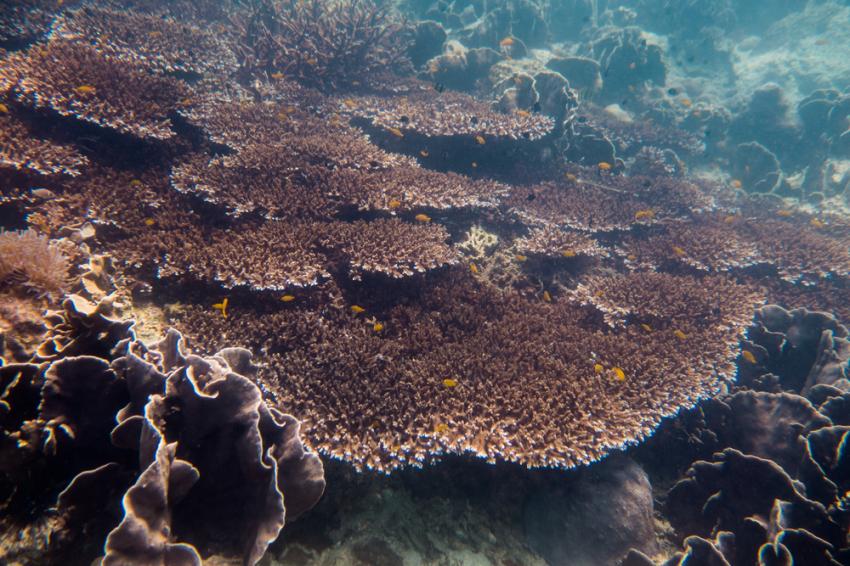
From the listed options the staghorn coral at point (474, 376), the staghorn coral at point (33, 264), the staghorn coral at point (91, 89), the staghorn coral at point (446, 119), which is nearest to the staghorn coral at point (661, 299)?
the staghorn coral at point (474, 376)

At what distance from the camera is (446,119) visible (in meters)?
8.86

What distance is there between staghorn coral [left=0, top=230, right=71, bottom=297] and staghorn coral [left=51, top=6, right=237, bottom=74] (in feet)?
21.4

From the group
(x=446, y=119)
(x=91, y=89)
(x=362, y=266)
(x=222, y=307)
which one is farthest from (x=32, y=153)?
(x=446, y=119)

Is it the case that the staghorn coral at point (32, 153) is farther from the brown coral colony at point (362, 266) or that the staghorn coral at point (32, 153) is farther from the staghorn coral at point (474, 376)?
the staghorn coral at point (474, 376)

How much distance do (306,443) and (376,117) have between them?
7.58 m

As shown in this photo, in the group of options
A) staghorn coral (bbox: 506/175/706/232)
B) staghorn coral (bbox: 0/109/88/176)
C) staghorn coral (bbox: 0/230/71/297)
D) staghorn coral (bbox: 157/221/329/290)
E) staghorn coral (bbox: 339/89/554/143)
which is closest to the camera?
staghorn coral (bbox: 0/230/71/297)

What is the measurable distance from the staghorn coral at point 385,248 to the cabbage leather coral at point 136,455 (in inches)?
98.7

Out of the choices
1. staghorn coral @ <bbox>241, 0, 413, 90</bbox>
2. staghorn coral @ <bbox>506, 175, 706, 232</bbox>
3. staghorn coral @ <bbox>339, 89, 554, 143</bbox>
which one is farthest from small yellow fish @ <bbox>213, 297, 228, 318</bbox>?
staghorn coral @ <bbox>241, 0, 413, 90</bbox>

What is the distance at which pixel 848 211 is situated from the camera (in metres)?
13.7

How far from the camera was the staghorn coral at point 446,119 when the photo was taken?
8.55m

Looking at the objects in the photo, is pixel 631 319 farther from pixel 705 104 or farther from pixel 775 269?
pixel 705 104

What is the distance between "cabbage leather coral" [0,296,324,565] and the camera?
Result: 2.04 metres

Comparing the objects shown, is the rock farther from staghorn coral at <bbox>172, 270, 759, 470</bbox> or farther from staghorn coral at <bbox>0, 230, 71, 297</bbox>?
staghorn coral at <bbox>0, 230, 71, 297</bbox>

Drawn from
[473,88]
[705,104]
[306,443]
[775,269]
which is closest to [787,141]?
[705,104]
